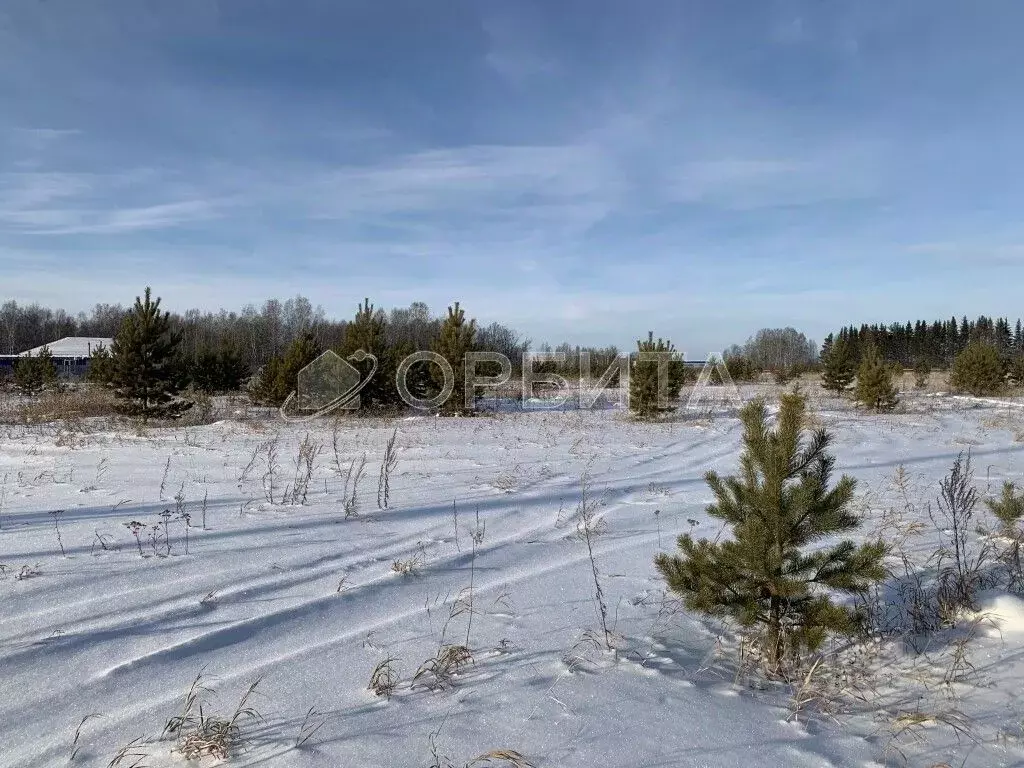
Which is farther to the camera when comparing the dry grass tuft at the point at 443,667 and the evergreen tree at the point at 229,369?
the evergreen tree at the point at 229,369

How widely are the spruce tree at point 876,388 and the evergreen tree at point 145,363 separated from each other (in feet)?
72.6

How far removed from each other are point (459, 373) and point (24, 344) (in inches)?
2868

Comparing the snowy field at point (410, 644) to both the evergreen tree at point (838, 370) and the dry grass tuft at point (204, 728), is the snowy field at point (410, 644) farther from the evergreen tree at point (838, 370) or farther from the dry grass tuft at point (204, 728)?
the evergreen tree at point (838, 370)

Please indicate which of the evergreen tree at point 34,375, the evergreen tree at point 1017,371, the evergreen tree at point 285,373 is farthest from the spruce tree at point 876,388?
the evergreen tree at point 34,375

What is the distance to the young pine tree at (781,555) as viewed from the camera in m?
2.88

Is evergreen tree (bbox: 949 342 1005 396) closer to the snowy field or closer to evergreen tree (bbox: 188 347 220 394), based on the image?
the snowy field

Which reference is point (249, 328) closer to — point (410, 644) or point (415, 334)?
point (415, 334)

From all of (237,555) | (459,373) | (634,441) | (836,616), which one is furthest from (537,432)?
(836,616)

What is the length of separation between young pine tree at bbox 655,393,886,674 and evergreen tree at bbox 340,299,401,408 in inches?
690

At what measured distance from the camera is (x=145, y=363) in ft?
56.5

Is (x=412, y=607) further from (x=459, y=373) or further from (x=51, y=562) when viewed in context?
(x=459, y=373)

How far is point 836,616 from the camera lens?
8.88ft

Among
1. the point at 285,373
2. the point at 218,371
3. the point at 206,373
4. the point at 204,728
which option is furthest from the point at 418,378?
the point at 204,728

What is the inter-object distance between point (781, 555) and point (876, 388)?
20782 mm
